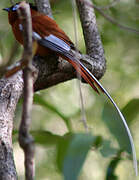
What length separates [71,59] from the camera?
287 centimetres

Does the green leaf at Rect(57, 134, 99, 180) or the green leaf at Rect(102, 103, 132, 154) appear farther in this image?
the green leaf at Rect(102, 103, 132, 154)

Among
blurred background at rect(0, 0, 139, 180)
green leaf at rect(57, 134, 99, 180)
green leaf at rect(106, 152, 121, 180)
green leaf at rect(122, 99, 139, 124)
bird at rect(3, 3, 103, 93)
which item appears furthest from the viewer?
blurred background at rect(0, 0, 139, 180)

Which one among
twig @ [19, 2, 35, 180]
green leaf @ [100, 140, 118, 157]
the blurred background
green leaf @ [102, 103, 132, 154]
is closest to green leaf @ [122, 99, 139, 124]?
Result: green leaf @ [102, 103, 132, 154]

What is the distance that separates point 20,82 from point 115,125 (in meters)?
0.71

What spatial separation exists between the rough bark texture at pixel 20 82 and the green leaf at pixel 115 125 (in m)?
0.52

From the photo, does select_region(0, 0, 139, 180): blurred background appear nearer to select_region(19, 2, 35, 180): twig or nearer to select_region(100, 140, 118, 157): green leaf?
select_region(100, 140, 118, 157): green leaf

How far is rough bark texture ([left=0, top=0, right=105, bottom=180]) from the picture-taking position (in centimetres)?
204

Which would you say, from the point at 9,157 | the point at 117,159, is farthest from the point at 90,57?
the point at 9,157

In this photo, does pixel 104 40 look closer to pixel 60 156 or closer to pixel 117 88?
pixel 117 88

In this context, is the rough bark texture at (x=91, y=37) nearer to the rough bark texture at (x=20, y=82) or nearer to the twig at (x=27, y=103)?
the rough bark texture at (x=20, y=82)

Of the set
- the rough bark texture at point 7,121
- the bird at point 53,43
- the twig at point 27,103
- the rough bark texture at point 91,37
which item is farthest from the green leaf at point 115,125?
the twig at point 27,103

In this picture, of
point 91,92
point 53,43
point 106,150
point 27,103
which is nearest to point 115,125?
point 106,150

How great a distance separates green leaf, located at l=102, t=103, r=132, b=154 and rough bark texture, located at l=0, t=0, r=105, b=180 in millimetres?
520

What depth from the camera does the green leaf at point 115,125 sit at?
230cm
